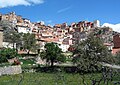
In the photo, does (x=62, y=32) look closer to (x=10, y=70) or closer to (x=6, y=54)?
(x=6, y=54)

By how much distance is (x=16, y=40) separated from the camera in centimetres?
8912

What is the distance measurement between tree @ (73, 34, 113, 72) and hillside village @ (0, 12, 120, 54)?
99.1ft

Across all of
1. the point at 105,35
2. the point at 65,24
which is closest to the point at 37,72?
the point at 105,35

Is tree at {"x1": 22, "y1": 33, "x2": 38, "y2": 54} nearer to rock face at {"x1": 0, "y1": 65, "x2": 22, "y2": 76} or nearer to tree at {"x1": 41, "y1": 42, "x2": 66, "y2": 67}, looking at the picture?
tree at {"x1": 41, "y1": 42, "x2": 66, "y2": 67}

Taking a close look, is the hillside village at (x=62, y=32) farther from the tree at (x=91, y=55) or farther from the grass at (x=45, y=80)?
the grass at (x=45, y=80)

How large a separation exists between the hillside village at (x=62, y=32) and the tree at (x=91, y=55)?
30211 mm

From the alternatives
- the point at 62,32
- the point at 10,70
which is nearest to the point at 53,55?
the point at 10,70

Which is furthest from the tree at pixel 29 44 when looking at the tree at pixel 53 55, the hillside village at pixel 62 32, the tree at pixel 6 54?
the tree at pixel 53 55

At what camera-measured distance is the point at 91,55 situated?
49250 millimetres

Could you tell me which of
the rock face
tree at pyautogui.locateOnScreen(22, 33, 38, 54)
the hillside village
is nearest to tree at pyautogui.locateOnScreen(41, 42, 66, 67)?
the rock face

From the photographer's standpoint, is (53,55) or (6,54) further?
(6,54)

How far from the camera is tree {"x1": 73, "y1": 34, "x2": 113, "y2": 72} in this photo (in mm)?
47438

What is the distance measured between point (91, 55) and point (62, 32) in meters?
109

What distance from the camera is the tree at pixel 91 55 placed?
1868 inches
